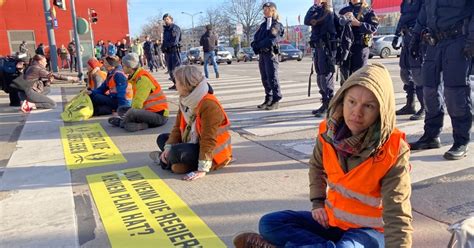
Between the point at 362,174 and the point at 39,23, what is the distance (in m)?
32.6

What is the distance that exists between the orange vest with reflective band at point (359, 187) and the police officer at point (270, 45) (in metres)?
4.90

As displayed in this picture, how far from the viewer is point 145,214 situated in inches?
123

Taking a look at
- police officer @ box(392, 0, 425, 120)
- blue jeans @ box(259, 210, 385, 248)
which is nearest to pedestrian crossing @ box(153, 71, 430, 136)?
police officer @ box(392, 0, 425, 120)

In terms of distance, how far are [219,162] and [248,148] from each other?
2.88 feet

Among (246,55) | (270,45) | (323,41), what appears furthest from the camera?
(246,55)

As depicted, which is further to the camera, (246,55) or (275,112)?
(246,55)

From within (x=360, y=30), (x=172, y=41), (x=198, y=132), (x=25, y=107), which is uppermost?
(x=172, y=41)

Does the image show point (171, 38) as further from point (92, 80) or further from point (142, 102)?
point (142, 102)

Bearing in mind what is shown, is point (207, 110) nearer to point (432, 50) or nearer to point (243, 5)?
point (432, 50)

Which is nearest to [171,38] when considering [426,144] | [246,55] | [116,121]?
[116,121]

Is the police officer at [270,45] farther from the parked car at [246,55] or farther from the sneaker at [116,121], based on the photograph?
the parked car at [246,55]

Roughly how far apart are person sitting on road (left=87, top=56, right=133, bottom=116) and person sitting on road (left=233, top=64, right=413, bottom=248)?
550 cm

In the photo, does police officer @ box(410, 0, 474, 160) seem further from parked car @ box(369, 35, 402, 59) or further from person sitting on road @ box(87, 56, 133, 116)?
parked car @ box(369, 35, 402, 59)

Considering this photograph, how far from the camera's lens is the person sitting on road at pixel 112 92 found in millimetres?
7109
